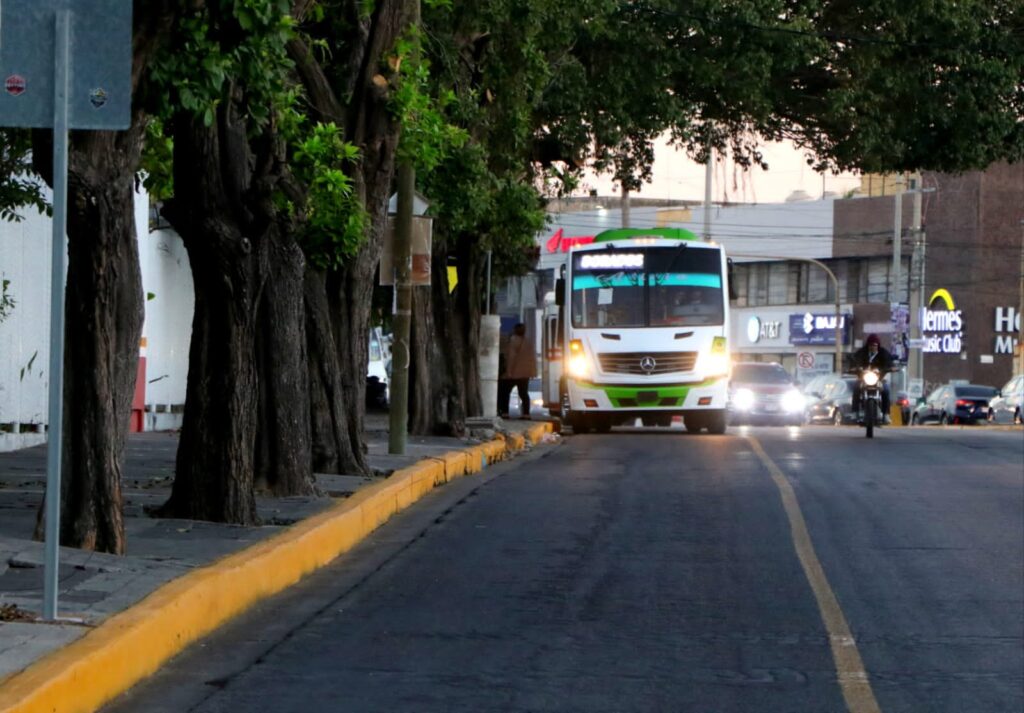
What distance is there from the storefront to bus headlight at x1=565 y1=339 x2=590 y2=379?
38.6m

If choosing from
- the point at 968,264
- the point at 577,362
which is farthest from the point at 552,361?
the point at 968,264

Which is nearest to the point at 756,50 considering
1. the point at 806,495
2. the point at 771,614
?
the point at 806,495

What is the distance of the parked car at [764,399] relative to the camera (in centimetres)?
4222

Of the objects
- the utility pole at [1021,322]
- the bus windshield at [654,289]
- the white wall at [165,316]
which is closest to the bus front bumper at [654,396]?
the bus windshield at [654,289]

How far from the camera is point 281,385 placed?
562 inches

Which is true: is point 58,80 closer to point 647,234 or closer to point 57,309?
point 57,309

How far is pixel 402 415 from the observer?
2008cm

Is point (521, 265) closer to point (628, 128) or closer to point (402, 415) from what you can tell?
point (628, 128)

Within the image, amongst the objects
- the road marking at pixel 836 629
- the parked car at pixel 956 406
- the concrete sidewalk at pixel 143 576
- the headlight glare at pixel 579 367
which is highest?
the headlight glare at pixel 579 367

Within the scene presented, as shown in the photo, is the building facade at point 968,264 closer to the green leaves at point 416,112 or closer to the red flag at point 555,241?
the red flag at point 555,241

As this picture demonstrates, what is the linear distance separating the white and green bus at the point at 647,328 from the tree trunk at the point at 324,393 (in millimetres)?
14070

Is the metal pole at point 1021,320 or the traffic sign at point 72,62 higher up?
the metal pole at point 1021,320

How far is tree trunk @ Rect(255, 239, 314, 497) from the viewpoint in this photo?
1414 centimetres

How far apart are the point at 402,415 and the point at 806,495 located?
5.34 m
